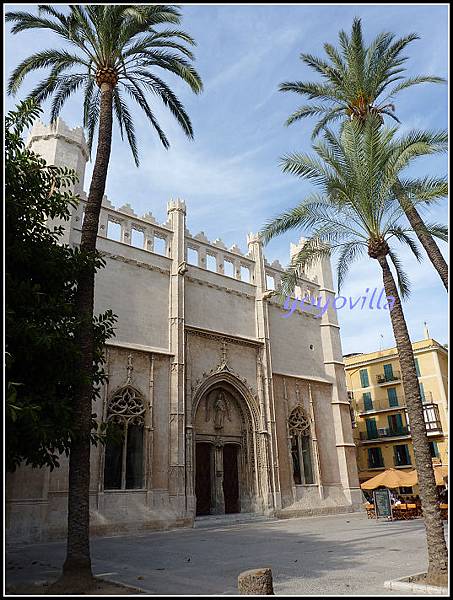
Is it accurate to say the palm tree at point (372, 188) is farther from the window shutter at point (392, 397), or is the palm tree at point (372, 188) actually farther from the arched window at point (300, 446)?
the window shutter at point (392, 397)

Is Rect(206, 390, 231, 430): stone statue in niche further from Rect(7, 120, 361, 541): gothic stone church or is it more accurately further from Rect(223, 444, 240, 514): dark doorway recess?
Rect(223, 444, 240, 514): dark doorway recess

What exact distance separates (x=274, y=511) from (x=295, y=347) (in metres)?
8.61

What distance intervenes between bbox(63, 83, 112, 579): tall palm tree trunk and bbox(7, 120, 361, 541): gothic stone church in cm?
772

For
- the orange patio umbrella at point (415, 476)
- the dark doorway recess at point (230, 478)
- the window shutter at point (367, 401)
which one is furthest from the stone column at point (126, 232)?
the window shutter at point (367, 401)

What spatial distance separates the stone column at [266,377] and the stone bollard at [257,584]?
643 inches

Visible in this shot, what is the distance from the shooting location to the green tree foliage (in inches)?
304

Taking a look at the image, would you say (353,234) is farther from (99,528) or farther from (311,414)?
(311,414)

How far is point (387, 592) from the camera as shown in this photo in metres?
6.82

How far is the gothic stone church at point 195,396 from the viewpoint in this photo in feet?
57.4

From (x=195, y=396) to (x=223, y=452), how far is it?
3.42 m

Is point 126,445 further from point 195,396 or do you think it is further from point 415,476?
point 415,476

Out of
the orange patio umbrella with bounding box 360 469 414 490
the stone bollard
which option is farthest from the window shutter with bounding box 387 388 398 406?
the stone bollard


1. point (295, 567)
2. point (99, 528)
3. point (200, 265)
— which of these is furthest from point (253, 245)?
point (295, 567)

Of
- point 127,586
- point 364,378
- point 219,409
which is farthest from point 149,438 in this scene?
point 364,378
